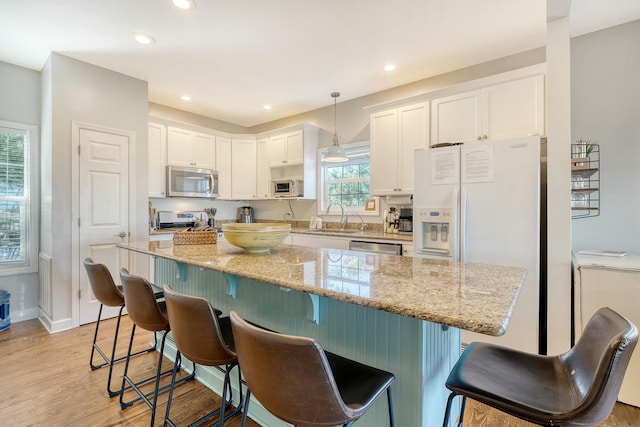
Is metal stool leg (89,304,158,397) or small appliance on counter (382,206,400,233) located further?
small appliance on counter (382,206,400,233)

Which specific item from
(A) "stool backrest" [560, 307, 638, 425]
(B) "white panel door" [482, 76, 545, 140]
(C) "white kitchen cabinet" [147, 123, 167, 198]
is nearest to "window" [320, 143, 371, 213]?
(B) "white panel door" [482, 76, 545, 140]

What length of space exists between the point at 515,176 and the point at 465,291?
1.77 meters

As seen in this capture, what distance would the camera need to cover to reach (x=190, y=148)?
446 centimetres

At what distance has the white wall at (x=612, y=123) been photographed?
7.95 ft

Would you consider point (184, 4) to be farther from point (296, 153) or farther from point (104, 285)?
point (296, 153)

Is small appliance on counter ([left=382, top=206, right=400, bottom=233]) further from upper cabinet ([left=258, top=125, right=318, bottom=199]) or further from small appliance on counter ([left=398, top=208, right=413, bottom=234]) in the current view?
upper cabinet ([left=258, top=125, right=318, bottom=199])

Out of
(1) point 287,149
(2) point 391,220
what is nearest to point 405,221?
(2) point 391,220

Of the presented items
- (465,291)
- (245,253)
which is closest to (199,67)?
(245,253)

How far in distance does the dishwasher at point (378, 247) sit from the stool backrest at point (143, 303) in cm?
215

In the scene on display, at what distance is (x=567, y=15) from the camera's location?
6.68 feet

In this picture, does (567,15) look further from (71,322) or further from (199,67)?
(71,322)

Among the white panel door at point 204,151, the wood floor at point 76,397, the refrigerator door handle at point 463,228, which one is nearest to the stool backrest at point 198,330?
the wood floor at point 76,397

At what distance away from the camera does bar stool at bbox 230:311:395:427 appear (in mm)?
780

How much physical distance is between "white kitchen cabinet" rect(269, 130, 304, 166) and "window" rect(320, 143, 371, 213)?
44cm
